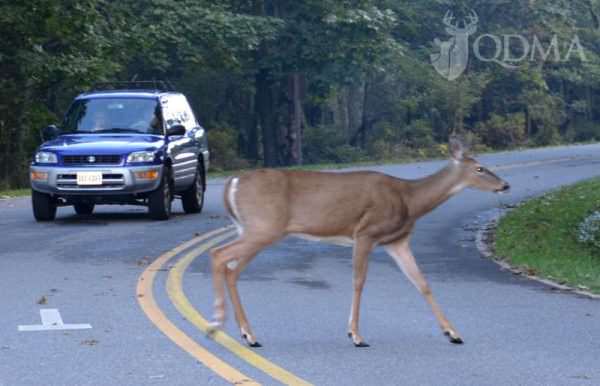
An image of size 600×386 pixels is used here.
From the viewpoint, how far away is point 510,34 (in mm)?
59344

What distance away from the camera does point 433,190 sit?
11500 millimetres

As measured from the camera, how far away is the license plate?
20.8 m

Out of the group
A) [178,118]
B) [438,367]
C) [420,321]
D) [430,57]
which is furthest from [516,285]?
[430,57]

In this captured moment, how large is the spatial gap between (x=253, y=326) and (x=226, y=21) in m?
30.3

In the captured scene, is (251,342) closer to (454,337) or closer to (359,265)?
(359,265)

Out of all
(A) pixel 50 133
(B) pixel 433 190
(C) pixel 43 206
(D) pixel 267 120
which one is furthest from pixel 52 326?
(D) pixel 267 120

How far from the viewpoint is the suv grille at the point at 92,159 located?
68.8 ft

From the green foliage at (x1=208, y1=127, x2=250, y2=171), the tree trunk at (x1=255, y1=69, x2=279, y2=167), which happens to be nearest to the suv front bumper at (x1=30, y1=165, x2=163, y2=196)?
the green foliage at (x1=208, y1=127, x2=250, y2=171)

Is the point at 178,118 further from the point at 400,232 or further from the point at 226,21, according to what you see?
the point at 226,21

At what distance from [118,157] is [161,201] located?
3.24 feet

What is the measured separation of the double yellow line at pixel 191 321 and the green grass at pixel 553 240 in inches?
153

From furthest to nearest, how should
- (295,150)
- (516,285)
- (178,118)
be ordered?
(295,150), (178,118), (516,285)

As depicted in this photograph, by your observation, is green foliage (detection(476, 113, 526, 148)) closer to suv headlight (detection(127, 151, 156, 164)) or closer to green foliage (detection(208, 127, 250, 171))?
green foliage (detection(208, 127, 250, 171))

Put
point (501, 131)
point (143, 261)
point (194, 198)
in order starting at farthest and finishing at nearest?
point (501, 131) → point (194, 198) → point (143, 261)
